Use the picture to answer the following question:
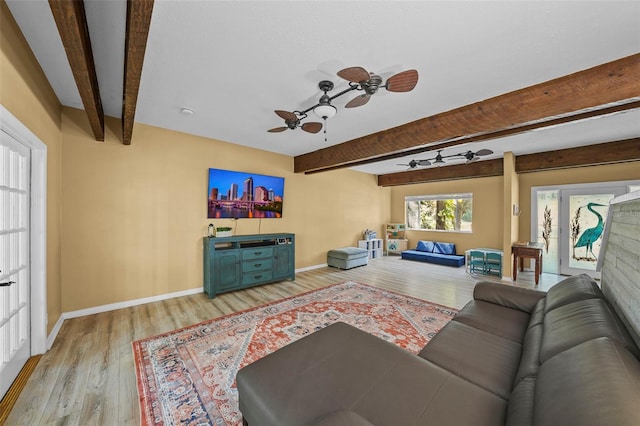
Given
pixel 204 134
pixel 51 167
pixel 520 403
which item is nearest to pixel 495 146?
pixel 520 403

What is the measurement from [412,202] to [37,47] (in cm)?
833

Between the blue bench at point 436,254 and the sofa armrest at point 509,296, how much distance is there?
13.9ft

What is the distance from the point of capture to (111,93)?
274cm

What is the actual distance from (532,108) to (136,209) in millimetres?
5063

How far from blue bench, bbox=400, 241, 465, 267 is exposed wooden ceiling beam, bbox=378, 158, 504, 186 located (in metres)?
1.93

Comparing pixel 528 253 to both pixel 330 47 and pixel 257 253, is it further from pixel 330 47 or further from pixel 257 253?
pixel 330 47

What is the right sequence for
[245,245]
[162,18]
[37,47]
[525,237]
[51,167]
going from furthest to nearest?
1. [525,237]
2. [245,245]
3. [51,167]
4. [37,47]
5. [162,18]

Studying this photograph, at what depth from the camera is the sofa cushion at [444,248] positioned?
6.95 meters

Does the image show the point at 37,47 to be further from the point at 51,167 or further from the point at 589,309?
the point at 589,309

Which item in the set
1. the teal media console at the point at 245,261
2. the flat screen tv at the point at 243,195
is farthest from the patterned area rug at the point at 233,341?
the flat screen tv at the point at 243,195

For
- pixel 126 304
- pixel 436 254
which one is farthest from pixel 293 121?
pixel 436 254

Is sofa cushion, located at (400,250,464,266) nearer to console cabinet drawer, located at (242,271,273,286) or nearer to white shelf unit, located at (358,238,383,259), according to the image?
white shelf unit, located at (358,238,383,259)

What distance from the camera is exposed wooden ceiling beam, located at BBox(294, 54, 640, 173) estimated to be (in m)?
2.09

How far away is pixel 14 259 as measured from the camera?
6.70 feet
